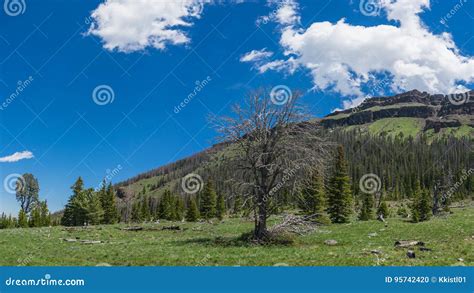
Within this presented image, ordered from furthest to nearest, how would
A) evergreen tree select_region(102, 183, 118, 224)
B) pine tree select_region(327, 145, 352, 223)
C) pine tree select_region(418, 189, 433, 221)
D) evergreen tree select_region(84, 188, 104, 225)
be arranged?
evergreen tree select_region(102, 183, 118, 224)
evergreen tree select_region(84, 188, 104, 225)
pine tree select_region(327, 145, 352, 223)
pine tree select_region(418, 189, 433, 221)

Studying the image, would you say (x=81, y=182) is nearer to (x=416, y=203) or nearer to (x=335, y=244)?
(x=416, y=203)

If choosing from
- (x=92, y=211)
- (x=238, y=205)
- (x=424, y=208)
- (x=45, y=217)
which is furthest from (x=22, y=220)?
(x=424, y=208)

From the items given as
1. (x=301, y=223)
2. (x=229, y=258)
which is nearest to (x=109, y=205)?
(x=301, y=223)

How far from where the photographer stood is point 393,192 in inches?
5704

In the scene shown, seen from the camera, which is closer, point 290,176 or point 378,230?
point 290,176

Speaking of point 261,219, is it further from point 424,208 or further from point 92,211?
point 92,211

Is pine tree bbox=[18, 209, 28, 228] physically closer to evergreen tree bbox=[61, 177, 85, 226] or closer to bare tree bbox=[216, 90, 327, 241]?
evergreen tree bbox=[61, 177, 85, 226]

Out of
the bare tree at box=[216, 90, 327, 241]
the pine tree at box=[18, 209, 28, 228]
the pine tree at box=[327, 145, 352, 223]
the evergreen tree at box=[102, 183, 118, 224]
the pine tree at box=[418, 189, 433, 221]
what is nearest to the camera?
the bare tree at box=[216, 90, 327, 241]

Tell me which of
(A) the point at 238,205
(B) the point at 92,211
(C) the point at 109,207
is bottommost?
(B) the point at 92,211

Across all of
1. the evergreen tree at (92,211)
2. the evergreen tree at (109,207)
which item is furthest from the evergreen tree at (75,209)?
the evergreen tree at (109,207)

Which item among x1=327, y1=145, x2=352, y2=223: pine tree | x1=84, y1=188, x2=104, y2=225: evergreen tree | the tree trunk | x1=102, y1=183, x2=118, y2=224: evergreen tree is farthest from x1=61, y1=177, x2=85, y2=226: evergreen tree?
the tree trunk

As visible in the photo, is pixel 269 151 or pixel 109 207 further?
pixel 109 207

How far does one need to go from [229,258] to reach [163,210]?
78.9 meters

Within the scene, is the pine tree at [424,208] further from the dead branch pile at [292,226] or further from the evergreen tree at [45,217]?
the evergreen tree at [45,217]
